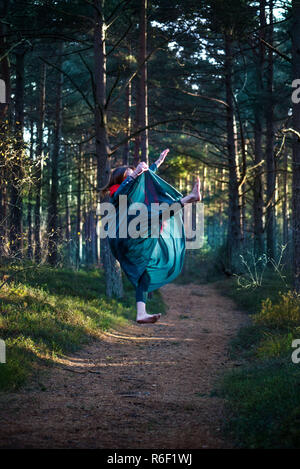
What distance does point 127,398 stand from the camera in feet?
23.0

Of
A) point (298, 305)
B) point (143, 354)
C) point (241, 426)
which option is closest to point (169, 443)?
point (241, 426)

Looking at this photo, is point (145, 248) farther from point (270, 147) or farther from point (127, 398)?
point (270, 147)

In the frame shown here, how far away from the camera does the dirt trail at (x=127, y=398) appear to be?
207 inches

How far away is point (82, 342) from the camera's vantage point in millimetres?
10352

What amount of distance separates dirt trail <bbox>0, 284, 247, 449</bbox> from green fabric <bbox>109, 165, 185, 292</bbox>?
1.82 meters

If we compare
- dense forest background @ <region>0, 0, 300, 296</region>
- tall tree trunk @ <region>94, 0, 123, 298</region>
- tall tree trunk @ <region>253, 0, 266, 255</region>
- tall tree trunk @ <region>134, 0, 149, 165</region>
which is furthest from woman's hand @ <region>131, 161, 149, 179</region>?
tall tree trunk @ <region>253, 0, 266, 255</region>

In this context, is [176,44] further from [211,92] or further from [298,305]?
[298,305]

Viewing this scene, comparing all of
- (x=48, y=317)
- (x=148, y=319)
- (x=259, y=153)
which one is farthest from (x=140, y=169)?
(x=259, y=153)

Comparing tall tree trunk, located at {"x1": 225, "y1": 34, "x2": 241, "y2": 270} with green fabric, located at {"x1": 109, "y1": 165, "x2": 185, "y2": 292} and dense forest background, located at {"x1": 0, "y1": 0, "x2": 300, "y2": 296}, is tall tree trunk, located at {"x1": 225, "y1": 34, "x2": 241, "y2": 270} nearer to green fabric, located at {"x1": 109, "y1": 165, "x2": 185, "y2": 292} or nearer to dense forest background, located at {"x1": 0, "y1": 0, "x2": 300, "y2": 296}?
dense forest background, located at {"x1": 0, "y1": 0, "x2": 300, "y2": 296}

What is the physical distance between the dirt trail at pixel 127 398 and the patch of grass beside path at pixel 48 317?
0.34 metres

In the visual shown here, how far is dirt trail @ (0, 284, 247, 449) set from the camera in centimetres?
525

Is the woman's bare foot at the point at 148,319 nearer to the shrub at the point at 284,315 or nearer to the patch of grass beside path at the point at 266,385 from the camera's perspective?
the patch of grass beside path at the point at 266,385

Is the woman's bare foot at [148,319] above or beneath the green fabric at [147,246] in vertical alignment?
beneath

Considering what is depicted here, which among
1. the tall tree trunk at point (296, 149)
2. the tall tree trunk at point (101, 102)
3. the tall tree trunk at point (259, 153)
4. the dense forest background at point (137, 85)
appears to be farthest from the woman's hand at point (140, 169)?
the tall tree trunk at point (259, 153)
